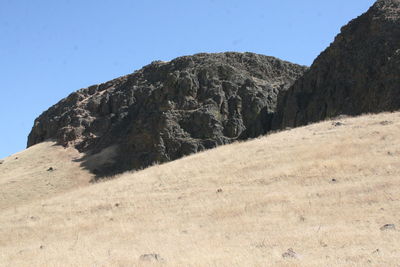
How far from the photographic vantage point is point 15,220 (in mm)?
21984

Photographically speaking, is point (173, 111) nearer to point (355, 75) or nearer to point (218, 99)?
point (218, 99)

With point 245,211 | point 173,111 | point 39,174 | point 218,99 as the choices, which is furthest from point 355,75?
point 39,174

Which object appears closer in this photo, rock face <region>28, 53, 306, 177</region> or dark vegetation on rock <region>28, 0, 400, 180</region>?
dark vegetation on rock <region>28, 0, 400, 180</region>

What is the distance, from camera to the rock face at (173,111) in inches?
1970

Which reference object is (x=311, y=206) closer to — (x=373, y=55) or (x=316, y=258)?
(x=316, y=258)

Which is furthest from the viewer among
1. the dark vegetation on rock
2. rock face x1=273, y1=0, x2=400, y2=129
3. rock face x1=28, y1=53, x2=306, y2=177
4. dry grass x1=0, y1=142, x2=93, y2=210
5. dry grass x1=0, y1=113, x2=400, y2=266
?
rock face x1=28, y1=53, x2=306, y2=177

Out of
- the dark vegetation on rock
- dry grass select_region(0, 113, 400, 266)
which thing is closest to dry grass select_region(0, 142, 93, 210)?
the dark vegetation on rock

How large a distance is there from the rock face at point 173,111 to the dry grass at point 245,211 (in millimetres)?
22197

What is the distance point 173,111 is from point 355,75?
2058cm

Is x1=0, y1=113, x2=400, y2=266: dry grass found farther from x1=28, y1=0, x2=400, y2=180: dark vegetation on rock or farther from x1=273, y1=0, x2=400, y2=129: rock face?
x1=273, y1=0, x2=400, y2=129: rock face

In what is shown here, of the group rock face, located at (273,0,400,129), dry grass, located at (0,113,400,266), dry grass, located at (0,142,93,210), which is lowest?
A: dry grass, located at (0,113,400,266)

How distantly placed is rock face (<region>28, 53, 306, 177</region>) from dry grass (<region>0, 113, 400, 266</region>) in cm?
2220

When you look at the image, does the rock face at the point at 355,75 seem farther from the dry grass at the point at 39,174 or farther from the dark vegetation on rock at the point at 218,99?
the dry grass at the point at 39,174

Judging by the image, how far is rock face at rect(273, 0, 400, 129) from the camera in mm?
36219
